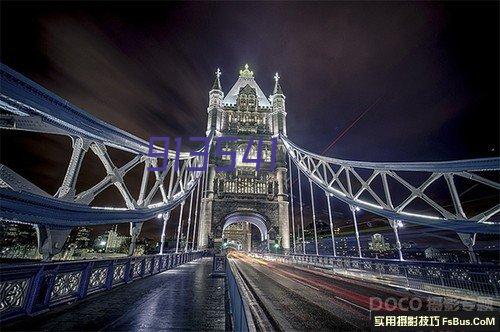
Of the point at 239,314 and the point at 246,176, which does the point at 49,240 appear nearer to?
the point at 239,314

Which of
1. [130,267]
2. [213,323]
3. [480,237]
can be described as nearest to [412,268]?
[213,323]

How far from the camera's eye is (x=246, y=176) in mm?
50781

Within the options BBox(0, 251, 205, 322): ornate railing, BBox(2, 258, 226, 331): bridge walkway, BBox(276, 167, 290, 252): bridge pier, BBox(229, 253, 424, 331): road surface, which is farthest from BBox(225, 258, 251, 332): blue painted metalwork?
BBox(276, 167, 290, 252): bridge pier

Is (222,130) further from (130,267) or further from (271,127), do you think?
(130,267)

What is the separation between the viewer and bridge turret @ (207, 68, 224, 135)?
56625 mm

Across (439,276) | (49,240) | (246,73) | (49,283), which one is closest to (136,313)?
(49,283)

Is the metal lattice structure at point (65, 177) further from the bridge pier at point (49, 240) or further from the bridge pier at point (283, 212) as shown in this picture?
the bridge pier at point (283, 212)

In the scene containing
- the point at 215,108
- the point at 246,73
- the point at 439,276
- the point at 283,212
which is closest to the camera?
the point at 439,276

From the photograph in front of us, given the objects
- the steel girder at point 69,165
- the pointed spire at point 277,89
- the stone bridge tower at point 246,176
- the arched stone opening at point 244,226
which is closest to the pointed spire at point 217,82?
the stone bridge tower at point 246,176

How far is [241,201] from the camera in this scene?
158 ft

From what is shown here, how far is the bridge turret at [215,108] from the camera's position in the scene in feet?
186

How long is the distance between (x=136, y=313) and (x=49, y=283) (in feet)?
7.07

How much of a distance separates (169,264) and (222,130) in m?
42.1

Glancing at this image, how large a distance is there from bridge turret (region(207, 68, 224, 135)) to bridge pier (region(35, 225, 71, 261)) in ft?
162
